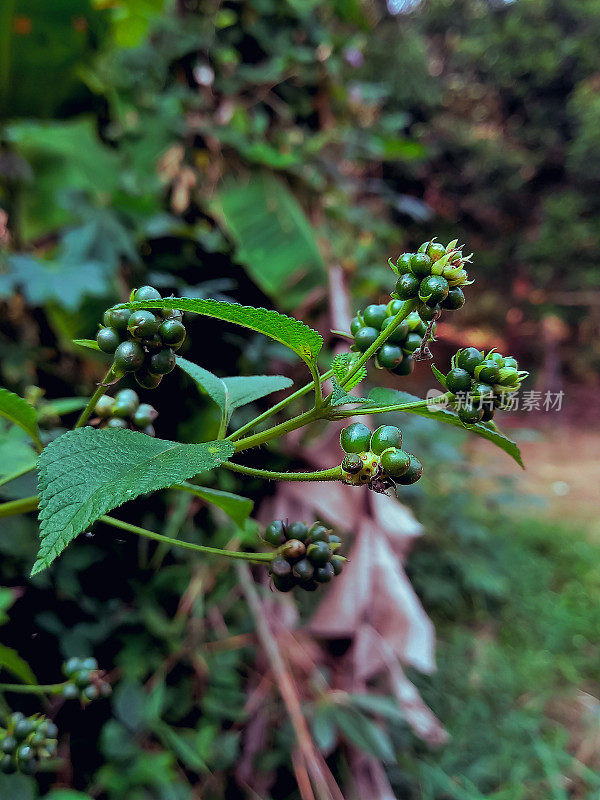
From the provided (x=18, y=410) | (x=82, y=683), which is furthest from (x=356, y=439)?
(x=82, y=683)

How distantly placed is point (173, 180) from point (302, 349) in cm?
160

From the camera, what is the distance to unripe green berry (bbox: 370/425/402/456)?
13.6 inches

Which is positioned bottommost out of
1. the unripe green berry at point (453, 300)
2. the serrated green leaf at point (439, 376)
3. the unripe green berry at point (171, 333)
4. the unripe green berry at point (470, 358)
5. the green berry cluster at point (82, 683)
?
the green berry cluster at point (82, 683)

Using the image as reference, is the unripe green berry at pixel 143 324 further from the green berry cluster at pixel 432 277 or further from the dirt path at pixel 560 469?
the dirt path at pixel 560 469

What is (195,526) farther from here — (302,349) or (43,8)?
(43,8)

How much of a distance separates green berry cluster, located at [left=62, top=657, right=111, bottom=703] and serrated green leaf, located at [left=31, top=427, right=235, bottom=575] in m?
0.32

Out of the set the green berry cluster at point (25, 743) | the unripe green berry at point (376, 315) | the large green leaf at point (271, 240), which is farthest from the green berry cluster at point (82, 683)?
the large green leaf at point (271, 240)

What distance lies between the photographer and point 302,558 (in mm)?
446

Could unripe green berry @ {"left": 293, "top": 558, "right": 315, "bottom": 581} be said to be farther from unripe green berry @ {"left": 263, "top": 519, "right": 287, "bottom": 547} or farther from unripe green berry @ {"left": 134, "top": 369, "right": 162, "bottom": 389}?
unripe green berry @ {"left": 134, "top": 369, "right": 162, "bottom": 389}

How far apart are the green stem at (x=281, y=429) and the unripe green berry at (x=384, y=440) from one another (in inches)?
1.7

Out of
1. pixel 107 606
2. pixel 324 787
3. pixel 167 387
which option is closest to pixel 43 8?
pixel 167 387

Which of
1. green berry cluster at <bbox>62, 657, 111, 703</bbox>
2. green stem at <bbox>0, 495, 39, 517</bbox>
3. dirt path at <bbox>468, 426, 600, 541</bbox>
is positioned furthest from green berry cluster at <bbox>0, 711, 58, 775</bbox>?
dirt path at <bbox>468, 426, 600, 541</bbox>

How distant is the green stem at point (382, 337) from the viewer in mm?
363

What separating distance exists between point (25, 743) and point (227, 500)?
0.30m
